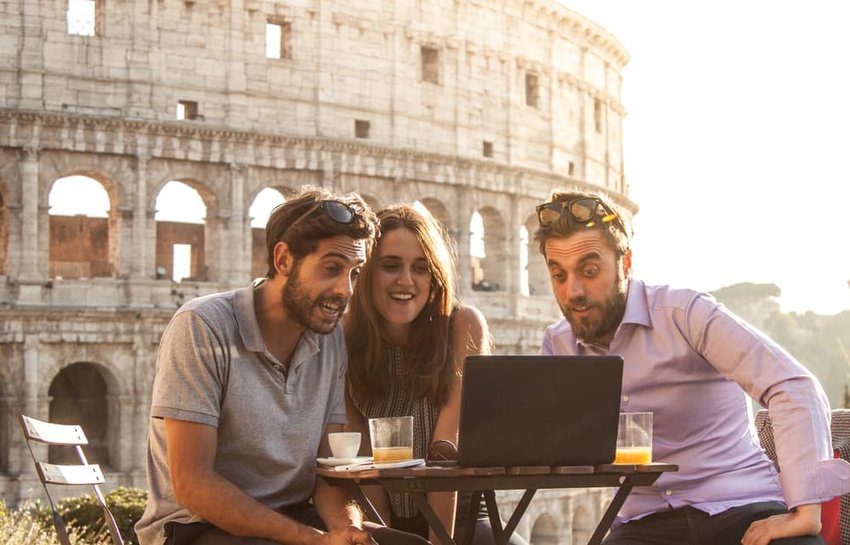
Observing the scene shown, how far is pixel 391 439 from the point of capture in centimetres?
459

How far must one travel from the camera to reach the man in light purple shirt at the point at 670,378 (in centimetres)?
488

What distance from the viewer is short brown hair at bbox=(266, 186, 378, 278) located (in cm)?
496

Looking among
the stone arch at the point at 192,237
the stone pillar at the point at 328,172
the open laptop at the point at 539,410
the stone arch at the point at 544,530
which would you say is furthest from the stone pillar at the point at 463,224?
the open laptop at the point at 539,410

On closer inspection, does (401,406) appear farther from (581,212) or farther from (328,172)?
(328,172)

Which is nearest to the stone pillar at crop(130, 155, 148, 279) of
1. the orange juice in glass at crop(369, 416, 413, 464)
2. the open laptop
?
the orange juice in glass at crop(369, 416, 413, 464)

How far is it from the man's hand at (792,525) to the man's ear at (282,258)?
1.91 meters

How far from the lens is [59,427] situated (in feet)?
21.4

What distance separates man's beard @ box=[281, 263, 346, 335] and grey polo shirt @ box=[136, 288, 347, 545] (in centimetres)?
15

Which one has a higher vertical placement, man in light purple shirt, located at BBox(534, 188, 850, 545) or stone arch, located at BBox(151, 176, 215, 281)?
stone arch, located at BBox(151, 176, 215, 281)

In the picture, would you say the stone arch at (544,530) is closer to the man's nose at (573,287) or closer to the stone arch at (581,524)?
the stone arch at (581,524)

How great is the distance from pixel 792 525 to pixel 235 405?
6.42 feet

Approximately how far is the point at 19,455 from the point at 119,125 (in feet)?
23.6

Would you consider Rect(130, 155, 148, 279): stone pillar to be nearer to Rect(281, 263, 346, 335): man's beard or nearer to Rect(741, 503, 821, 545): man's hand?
Rect(281, 263, 346, 335): man's beard

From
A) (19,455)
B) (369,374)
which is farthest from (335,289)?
(19,455)
